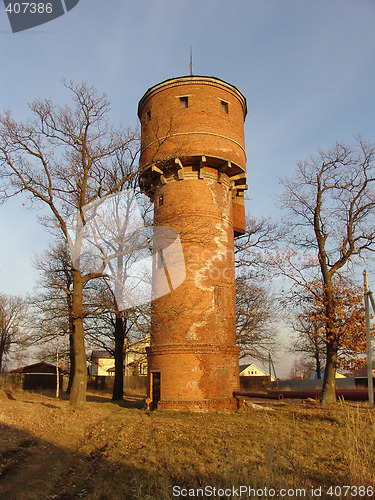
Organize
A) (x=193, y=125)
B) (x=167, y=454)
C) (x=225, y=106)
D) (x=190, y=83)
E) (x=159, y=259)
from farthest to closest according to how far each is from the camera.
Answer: (x=225, y=106)
(x=190, y=83)
(x=193, y=125)
(x=159, y=259)
(x=167, y=454)

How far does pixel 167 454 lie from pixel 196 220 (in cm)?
1078

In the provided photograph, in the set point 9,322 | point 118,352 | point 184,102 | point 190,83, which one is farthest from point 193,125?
point 9,322

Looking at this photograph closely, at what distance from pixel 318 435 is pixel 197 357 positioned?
5708mm

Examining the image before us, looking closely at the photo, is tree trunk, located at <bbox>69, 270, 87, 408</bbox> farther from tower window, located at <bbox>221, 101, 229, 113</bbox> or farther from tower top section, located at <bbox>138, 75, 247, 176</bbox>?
tower window, located at <bbox>221, 101, 229, 113</bbox>

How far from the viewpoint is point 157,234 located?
1518cm

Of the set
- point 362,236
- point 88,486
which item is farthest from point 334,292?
point 88,486

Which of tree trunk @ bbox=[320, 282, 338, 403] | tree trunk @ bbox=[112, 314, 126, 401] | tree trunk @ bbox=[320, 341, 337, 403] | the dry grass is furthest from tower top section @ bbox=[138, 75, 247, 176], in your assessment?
the dry grass

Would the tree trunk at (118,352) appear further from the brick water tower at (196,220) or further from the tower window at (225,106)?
the tower window at (225,106)

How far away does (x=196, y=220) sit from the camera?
15.7 metres

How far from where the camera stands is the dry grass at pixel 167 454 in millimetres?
5297

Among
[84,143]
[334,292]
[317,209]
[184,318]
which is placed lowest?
[184,318]

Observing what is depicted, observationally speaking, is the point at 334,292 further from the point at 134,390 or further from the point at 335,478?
the point at 134,390

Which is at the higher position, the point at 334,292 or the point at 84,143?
the point at 84,143

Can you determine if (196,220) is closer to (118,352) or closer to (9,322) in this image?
(118,352)
